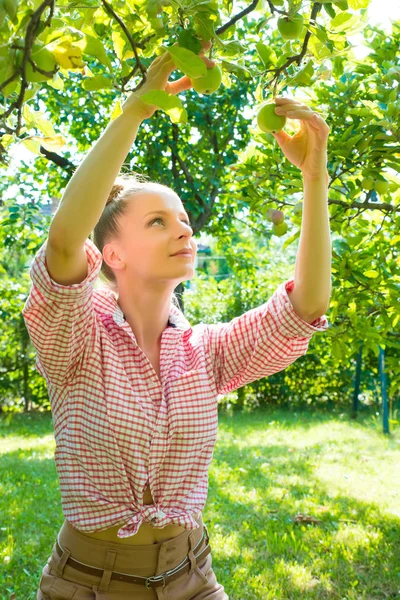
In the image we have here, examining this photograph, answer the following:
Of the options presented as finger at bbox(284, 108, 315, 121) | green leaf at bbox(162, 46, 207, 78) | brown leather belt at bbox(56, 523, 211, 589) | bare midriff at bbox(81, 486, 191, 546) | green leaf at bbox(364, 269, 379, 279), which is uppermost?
green leaf at bbox(364, 269, 379, 279)

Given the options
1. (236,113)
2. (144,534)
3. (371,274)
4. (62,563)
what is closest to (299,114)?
(144,534)

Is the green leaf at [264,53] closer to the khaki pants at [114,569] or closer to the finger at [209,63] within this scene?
the finger at [209,63]

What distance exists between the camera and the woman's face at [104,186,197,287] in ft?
5.52

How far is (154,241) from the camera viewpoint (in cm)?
171

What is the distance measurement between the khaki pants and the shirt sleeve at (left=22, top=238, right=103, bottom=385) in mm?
392

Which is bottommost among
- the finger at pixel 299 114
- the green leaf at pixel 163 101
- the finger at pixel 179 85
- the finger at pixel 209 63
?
the green leaf at pixel 163 101

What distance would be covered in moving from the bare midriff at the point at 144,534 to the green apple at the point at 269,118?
0.89 m

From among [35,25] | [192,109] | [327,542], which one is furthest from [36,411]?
[35,25]

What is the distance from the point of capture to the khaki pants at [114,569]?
1.55m

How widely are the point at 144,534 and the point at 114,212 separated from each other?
32.9 inches

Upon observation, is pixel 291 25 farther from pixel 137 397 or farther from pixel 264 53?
pixel 137 397

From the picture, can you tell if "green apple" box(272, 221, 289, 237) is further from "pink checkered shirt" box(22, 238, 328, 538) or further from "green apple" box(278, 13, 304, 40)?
"green apple" box(278, 13, 304, 40)

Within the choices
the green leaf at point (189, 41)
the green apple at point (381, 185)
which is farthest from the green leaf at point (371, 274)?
the green leaf at point (189, 41)

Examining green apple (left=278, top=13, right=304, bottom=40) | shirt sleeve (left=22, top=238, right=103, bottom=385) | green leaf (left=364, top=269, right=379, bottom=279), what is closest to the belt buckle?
shirt sleeve (left=22, top=238, right=103, bottom=385)
